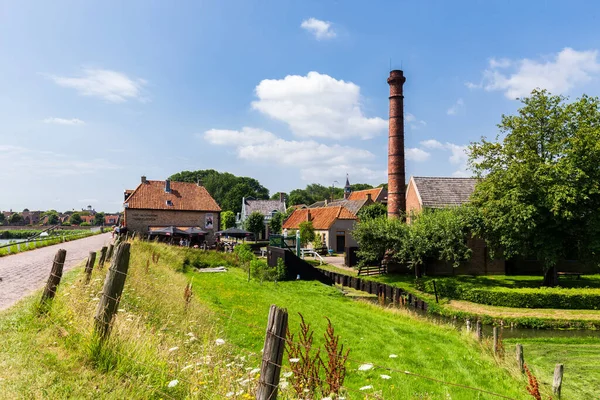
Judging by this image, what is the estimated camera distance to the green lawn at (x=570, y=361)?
11.6 m

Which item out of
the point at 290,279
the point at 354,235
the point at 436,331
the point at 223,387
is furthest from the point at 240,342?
the point at 354,235

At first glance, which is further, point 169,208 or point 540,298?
point 169,208

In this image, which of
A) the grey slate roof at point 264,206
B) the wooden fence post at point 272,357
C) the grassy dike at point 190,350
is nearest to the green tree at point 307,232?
the grey slate roof at point 264,206

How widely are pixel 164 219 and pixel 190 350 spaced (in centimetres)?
3801

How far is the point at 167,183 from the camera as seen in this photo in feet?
145

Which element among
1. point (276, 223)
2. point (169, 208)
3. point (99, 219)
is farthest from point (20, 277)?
point (99, 219)

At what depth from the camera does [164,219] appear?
4200 cm

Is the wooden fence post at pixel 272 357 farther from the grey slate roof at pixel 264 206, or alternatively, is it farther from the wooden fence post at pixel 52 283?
the grey slate roof at pixel 264 206

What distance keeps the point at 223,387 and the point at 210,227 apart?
133 ft

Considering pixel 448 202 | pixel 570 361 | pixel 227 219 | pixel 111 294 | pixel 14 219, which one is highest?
pixel 448 202

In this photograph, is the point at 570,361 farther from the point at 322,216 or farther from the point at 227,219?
the point at 227,219

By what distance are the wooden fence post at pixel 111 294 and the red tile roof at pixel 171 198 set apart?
1501 inches

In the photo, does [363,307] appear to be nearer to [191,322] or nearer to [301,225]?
[191,322]

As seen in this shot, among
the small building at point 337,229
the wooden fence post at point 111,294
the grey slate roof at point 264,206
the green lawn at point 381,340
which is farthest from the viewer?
the grey slate roof at point 264,206
